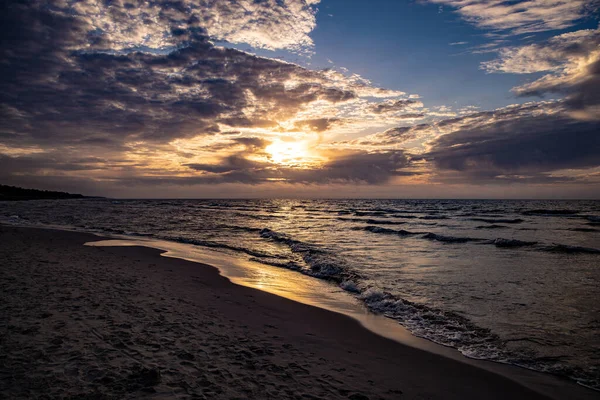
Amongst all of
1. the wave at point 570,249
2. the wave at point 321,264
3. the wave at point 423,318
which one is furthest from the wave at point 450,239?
the wave at point 423,318

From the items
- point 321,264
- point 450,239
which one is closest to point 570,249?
point 450,239

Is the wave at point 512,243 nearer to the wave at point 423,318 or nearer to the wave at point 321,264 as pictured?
the wave at point 321,264

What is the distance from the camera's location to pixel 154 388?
165 inches

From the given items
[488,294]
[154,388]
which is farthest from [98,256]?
[488,294]

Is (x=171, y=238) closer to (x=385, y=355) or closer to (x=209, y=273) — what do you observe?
(x=209, y=273)

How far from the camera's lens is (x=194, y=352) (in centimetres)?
545

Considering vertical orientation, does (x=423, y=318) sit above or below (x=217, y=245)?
above

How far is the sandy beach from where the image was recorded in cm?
433

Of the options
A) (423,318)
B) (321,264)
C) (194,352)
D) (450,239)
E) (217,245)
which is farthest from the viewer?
(450,239)

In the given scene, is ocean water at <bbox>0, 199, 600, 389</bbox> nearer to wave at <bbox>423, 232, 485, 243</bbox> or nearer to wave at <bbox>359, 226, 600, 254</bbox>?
wave at <bbox>359, 226, 600, 254</bbox>

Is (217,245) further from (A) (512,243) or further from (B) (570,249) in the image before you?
(B) (570,249)

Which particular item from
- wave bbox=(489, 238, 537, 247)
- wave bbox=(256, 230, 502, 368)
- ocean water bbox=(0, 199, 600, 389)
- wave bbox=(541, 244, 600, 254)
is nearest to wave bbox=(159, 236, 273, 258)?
ocean water bbox=(0, 199, 600, 389)

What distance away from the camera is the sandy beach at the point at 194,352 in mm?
4332

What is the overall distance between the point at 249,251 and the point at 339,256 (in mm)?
5689
